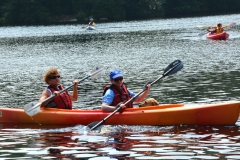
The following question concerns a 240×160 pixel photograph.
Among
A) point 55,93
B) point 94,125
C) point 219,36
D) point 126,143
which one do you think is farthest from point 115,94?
point 219,36

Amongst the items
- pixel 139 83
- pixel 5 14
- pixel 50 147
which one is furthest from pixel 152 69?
pixel 5 14

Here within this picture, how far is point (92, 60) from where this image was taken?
3155 centimetres

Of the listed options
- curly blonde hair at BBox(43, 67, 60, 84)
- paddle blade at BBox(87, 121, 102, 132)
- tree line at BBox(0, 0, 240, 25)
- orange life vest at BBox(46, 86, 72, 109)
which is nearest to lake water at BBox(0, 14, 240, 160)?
paddle blade at BBox(87, 121, 102, 132)

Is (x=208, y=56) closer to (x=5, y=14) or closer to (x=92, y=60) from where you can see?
(x=92, y=60)

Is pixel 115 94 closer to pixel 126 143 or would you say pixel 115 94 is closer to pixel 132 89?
pixel 126 143

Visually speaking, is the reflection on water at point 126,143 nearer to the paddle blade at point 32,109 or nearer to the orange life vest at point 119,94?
the paddle blade at point 32,109

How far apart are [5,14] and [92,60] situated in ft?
194

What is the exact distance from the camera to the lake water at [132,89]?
993cm

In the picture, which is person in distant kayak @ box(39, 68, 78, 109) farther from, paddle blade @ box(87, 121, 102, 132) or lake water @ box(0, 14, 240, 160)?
paddle blade @ box(87, 121, 102, 132)

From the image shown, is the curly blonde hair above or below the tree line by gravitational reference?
below

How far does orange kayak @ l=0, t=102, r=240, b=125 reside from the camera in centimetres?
1167

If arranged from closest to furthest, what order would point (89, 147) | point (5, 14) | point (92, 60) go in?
point (89, 147) < point (92, 60) < point (5, 14)

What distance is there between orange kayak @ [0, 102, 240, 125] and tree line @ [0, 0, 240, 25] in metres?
73.6

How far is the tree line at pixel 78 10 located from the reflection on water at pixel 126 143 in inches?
2931
